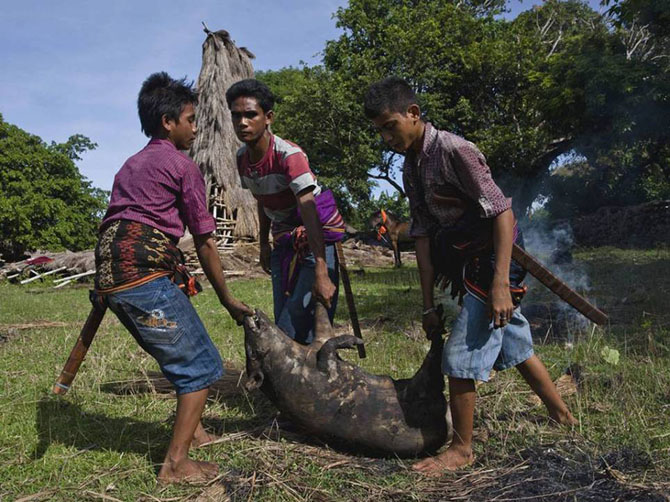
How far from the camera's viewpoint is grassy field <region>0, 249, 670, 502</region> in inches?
100

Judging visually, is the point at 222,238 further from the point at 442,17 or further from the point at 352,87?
the point at 442,17

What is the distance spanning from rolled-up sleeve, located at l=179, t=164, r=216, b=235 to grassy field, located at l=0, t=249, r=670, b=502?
1.21 m

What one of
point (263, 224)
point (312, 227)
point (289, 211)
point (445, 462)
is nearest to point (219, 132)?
point (263, 224)

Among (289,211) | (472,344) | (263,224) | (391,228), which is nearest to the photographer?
(472,344)

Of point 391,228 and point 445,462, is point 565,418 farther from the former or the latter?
point 391,228

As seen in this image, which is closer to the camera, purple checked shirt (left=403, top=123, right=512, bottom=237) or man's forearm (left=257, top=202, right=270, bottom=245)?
purple checked shirt (left=403, top=123, right=512, bottom=237)

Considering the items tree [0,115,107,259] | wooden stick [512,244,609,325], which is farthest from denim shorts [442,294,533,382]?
tree [0,115,107,259]

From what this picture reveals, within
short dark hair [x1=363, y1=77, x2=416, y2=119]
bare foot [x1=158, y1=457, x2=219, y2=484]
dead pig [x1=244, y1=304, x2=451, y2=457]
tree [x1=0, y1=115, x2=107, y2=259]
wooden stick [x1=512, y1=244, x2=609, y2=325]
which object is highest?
tree [x1=0, y1=115, x2=107, y2=259]

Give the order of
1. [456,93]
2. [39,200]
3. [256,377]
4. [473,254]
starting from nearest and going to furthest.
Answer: [473,254]
[256,377]
[39,200]
[456,93]

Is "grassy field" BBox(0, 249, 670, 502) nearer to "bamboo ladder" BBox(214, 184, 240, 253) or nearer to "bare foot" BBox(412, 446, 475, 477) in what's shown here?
"bare foot" BBox(412, 446, 475, 477)

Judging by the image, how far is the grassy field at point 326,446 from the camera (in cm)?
254

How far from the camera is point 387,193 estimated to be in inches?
1244

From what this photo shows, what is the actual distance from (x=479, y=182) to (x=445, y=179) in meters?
0.20

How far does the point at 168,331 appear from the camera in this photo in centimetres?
268
